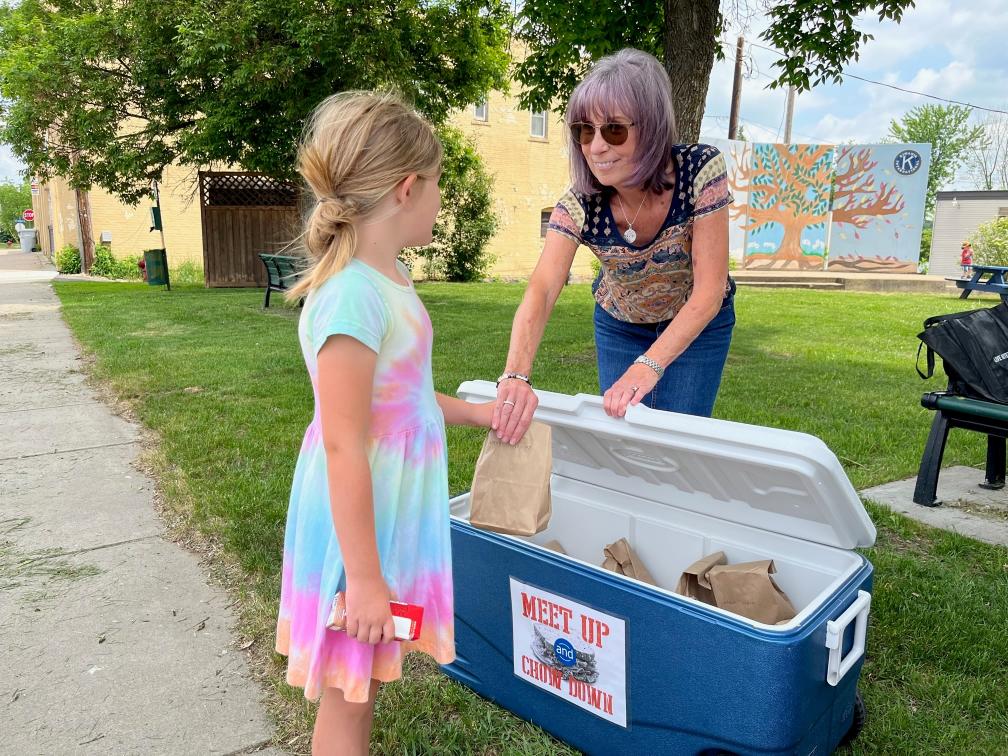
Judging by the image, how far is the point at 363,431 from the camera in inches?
49.4

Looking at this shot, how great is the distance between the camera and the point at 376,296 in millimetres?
1293

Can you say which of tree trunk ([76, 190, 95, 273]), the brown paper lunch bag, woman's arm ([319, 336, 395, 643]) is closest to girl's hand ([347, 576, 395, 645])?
woman's arm ([319, 336, 395, 643])

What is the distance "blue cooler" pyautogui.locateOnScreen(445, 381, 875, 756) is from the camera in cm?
144

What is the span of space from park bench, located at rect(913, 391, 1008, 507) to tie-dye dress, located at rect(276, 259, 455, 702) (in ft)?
9.41

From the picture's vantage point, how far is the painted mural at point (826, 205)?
21.7 metres

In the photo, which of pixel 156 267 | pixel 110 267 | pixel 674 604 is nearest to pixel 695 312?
pixel 674 604

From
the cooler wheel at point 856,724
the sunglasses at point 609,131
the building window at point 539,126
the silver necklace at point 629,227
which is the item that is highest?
the building window at point 539,126

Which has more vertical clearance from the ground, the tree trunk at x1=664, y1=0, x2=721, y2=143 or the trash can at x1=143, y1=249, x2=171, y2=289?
the tree trunk at x1=664, y1=0, x2=721, y2=143

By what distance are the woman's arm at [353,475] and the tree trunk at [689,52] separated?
5.64 metres

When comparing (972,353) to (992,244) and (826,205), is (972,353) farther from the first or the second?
Answer: (826,205)

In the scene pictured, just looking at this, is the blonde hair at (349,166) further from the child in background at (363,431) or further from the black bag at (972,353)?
the black bag at (972,353)

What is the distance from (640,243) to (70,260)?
22290 mm

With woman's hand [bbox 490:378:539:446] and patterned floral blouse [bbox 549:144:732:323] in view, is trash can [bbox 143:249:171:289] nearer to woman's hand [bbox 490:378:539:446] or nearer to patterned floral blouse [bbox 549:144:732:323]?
patterned floral blouse [bbox 549:144:732:323]

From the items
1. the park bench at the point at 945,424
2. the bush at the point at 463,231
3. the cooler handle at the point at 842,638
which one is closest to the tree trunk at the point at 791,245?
the bush at the point at 463,231
